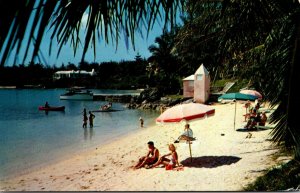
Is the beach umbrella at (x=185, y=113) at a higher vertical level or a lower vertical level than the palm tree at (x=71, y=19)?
lower

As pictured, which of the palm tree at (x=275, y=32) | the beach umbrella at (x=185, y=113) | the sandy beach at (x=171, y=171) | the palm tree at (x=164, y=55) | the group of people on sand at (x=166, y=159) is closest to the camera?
the palm tree at (x=275, y=32)

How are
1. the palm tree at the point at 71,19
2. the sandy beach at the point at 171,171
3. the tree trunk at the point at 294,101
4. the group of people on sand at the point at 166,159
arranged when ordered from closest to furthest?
the palm tree at the point at 71,19 < the tree trunk at the point at 294,101 < the sandy beach at the point at 171,171 < the group of people on sand at the point at 166,159

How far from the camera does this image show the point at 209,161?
22.8 ft

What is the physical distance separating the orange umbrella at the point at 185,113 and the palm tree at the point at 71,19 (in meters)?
5.03

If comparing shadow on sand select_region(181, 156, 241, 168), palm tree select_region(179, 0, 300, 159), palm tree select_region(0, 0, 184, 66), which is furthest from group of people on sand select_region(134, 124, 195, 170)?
palm tree select_region(0, 0, 184, 66)

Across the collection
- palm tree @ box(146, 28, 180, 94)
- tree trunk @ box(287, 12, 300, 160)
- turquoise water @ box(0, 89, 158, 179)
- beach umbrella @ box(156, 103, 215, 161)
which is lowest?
turquoise water @ box(0, 89, 158, 179)

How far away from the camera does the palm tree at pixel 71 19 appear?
596mm

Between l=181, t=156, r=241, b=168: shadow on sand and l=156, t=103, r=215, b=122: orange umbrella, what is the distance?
90cm

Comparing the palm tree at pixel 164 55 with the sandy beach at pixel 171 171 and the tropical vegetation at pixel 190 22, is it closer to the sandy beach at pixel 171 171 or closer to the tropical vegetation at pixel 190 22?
the tropical vegetation at pixel 190 22

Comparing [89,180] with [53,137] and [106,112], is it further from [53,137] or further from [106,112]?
[106,112]

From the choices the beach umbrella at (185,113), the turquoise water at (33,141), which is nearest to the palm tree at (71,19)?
the turquoise water at (33,141)

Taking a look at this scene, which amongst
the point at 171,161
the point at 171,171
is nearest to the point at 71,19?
the point at 171,171

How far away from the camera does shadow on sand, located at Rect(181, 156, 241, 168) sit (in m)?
6.54

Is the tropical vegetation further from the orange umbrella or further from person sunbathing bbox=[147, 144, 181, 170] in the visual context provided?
person sunbathing bbox=[147, 144, 181, 170]
